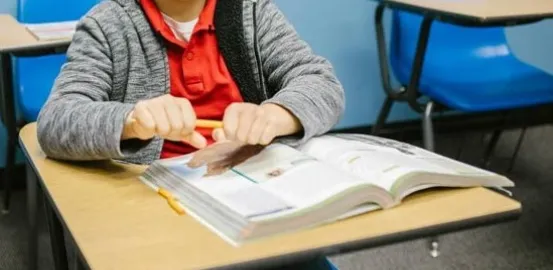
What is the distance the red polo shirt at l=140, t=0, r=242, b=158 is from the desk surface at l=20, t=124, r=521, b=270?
25cm

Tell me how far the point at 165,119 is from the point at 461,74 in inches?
66.5

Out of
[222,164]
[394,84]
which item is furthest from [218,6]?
[394,84]

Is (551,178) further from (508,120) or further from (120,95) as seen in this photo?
(120,95)

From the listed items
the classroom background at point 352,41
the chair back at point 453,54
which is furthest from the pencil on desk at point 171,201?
the classroom background at point 352,41

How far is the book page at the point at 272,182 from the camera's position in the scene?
793 mm

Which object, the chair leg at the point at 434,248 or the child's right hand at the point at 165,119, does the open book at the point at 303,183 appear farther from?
the chair leg at the point at 434,248

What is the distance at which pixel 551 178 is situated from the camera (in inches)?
108

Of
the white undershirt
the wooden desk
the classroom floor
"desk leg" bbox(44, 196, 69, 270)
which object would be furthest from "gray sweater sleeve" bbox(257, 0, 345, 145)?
the classroom floor

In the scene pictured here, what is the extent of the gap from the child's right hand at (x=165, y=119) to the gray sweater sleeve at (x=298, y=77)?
0.16m

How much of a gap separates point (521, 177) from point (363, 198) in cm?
211

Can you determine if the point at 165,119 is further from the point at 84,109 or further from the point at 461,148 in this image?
the point at 461,148

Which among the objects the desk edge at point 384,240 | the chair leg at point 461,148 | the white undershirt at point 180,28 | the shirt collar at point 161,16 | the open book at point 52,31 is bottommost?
the chair leg at point 461,148

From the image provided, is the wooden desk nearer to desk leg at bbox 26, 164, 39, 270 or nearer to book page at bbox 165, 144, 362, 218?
desk leg at bbox 26, 164, 39, 270

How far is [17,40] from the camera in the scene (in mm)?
1790
